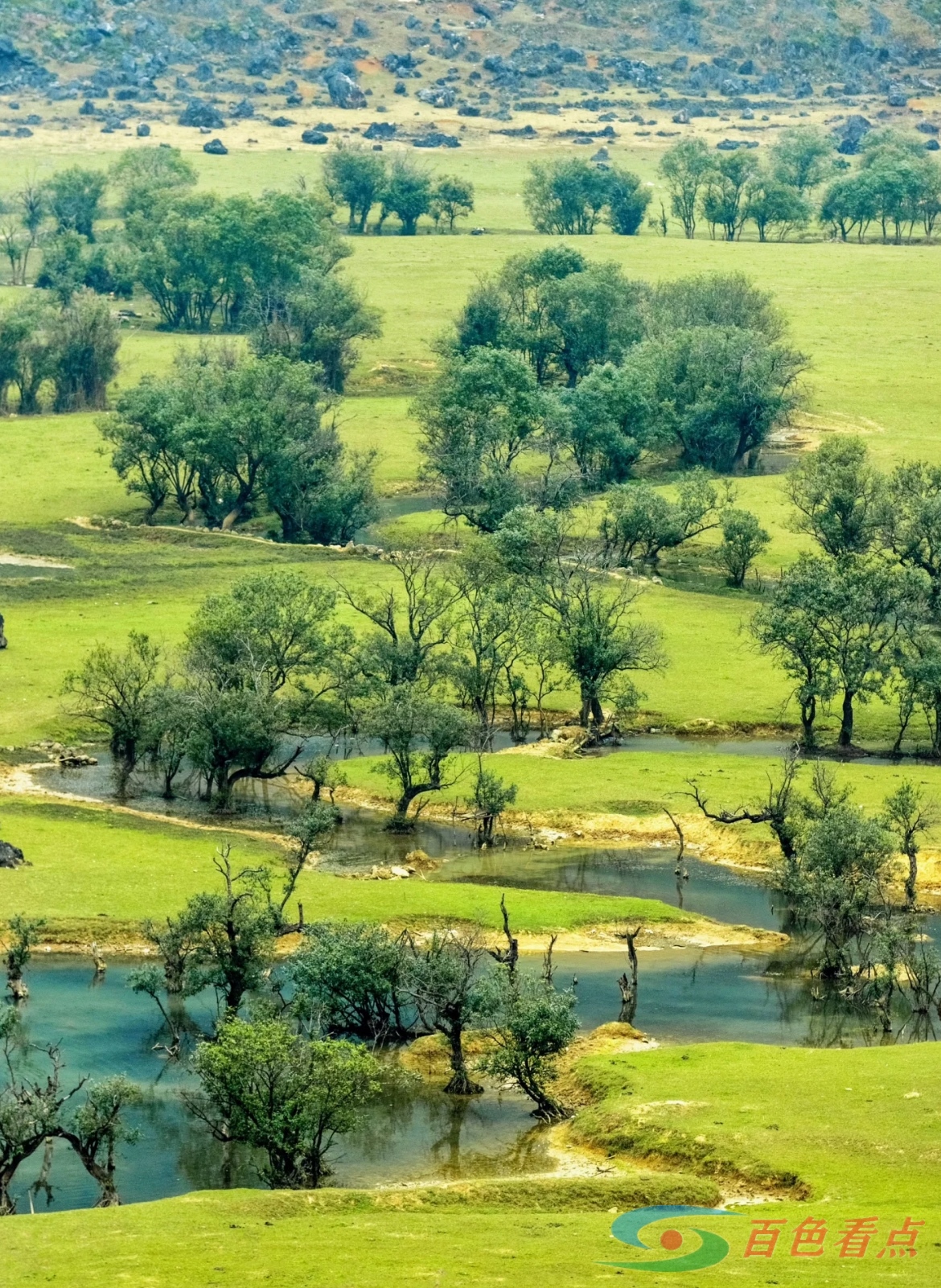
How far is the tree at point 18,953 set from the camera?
54656 millimetres

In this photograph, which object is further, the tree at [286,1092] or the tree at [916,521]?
the tree at [916,521]

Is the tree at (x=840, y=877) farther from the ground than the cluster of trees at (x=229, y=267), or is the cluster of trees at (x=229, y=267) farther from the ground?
the cluster of trees at (x=229, y=267)

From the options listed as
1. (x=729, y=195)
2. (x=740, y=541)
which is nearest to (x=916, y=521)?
(x=740, y=541)

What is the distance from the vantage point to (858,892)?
5997 cm

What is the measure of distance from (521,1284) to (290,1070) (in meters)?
9.18

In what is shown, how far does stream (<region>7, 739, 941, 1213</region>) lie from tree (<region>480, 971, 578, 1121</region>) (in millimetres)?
718

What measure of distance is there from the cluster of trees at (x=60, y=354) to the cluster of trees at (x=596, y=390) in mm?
21918

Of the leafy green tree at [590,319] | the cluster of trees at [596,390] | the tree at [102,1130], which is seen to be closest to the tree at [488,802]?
the tree at [102,1130]

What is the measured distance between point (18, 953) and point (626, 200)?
495 feet

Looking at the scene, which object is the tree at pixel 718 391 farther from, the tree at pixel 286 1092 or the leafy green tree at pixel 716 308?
the tree at pixel 286 1092

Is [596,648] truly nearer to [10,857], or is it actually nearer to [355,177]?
[10,857]

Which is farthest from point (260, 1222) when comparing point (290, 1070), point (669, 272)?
point (669, 272)

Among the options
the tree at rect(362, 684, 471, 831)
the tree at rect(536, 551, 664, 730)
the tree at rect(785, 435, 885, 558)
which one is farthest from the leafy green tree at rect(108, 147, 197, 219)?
the tree at rect(362, 684, 471, 831)

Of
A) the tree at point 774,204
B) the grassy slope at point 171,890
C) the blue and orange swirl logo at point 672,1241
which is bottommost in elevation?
the grassy slope at point 171,890
